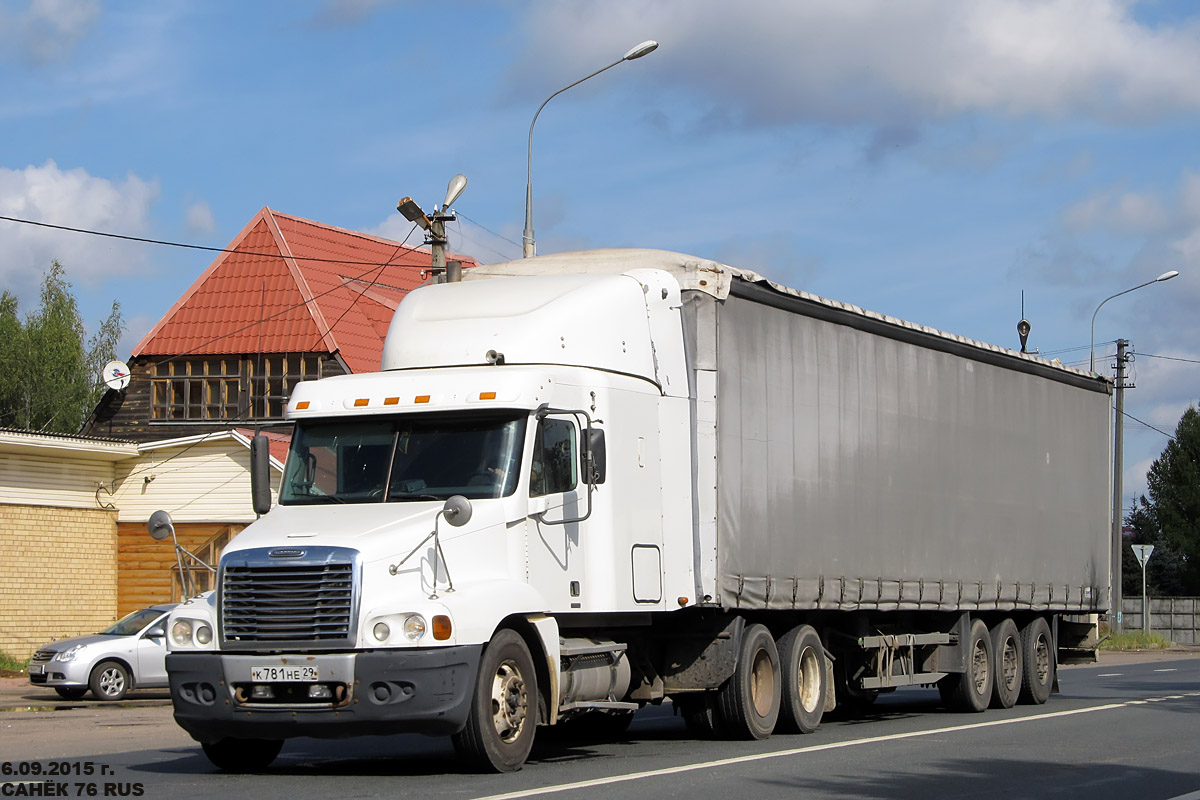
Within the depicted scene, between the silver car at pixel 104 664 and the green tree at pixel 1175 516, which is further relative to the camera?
the green tree at pixel 1175 516

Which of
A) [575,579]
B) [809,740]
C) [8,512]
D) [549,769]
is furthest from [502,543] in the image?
[8,512]

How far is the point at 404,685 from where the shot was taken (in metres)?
10.7

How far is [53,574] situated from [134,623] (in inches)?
257

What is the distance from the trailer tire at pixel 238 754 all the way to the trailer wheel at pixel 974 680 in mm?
9506

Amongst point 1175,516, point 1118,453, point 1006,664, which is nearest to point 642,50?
point 1006,664

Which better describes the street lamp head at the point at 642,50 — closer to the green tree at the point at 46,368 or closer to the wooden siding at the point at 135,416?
the wooden siding at the point at 135,416

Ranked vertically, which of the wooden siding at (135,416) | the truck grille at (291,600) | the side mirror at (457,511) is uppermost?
the wooden siding at (135,416)

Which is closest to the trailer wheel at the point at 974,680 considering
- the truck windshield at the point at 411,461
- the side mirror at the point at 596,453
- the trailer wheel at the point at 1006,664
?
the trailer wheel at the point at 1006,664

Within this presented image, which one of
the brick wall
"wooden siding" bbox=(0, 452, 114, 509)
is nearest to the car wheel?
the brick wall

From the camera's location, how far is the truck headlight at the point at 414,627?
10.8m

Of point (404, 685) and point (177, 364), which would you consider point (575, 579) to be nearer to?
point (404, 685)

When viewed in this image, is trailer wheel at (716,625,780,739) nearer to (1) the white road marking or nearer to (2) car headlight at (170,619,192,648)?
(1) the white road marking

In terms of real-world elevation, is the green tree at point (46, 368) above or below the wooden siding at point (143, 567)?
above

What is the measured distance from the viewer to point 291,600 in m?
11.0
